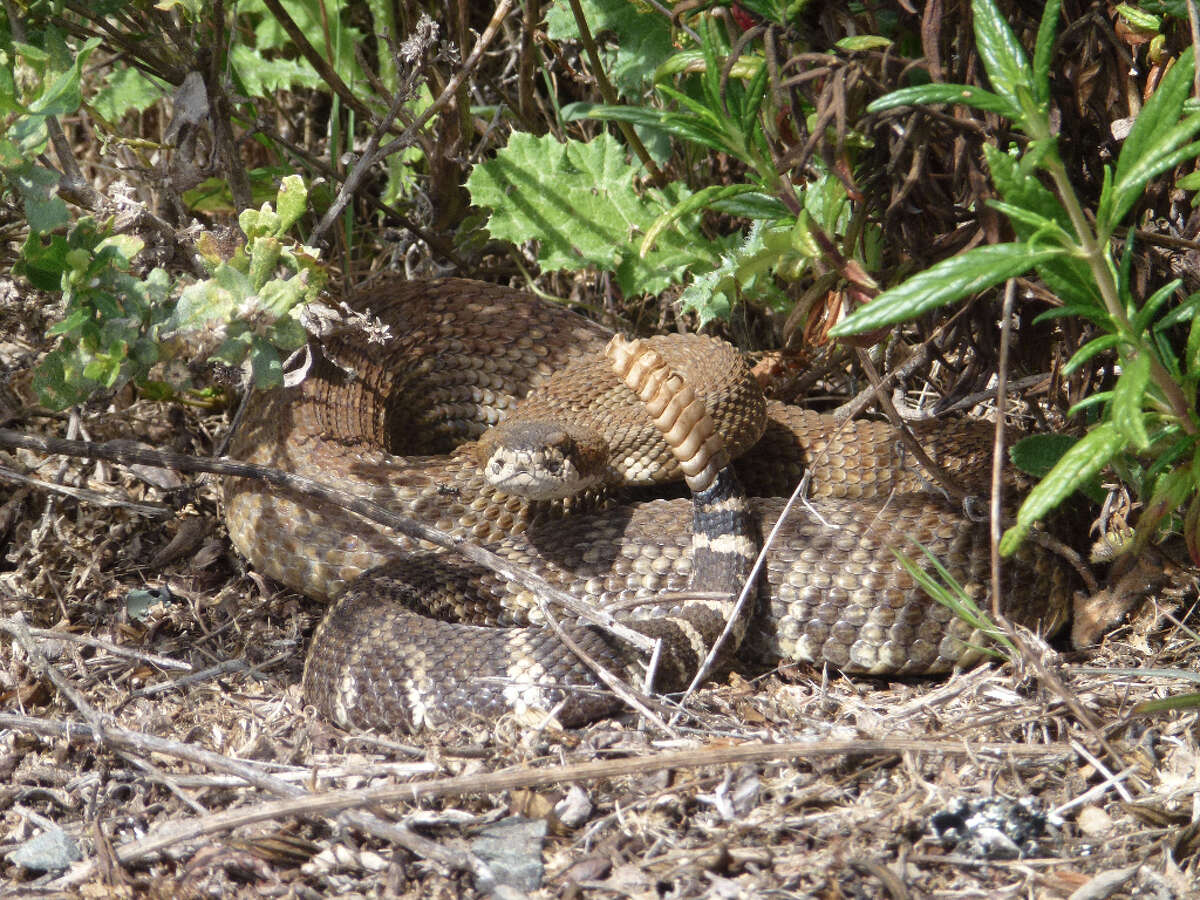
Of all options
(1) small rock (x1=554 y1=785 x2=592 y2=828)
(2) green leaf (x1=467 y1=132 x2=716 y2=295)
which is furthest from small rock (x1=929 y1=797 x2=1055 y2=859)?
(2) green leaf (x1=467 y1=132 x2=716 y2=295)

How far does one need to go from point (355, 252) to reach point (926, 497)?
3.37 m

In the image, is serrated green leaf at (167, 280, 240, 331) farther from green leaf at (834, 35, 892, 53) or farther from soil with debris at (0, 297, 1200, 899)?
green leaf at (834, 35, 892, 53)

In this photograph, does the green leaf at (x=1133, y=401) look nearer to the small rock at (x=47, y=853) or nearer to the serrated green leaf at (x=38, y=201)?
the small rock at (x=47, y=853)

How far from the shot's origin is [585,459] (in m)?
4.66

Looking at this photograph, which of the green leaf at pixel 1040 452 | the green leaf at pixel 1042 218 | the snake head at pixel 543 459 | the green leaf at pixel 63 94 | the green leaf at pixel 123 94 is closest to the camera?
the green leaf at pixel 1042 218

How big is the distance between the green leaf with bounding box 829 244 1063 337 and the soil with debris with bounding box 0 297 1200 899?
105 cm

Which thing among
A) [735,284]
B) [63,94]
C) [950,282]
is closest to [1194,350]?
[950,282]

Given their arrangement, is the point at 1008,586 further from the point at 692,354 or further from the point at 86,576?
the point at 86,576

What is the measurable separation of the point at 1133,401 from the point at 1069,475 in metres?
0.24

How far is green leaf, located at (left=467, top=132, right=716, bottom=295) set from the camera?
514cm

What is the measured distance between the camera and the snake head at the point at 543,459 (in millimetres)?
4434

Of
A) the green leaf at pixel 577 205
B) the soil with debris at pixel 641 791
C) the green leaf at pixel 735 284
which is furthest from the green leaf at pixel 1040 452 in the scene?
the green leaf at pixel 577 205

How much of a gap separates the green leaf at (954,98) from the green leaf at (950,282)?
0.32 meters

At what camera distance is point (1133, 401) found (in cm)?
257
